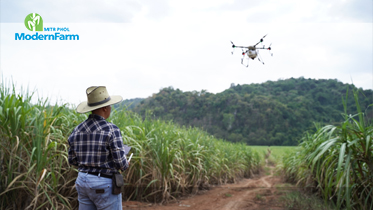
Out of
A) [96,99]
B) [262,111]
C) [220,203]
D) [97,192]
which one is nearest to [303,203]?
[220,203]

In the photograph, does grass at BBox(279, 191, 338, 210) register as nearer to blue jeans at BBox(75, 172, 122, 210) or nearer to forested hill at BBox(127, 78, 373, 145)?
blue jeans at BBox(75, 172, 122, 210)

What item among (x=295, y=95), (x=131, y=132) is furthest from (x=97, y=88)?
(x=295, y=95)

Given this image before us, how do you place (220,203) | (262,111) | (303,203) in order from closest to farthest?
1. (303,203)
2. (220,203)
3. (262,111)

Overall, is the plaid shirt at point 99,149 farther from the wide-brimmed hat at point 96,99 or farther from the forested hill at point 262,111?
the forested hill at point 262,111

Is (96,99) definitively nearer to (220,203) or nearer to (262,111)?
(220,203)

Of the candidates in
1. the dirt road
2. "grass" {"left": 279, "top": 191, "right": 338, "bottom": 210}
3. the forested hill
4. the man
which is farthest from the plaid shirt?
the forested hill

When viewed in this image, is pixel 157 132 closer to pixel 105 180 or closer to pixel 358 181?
pixel 105 180
